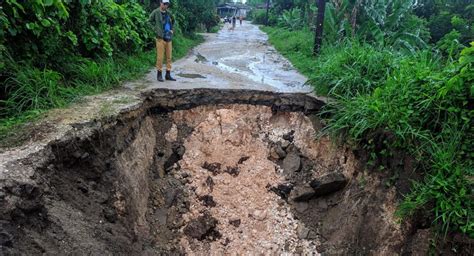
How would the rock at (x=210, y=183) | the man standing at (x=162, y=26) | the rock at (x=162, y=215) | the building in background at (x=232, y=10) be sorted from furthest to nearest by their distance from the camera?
1. the building in background at (x=232, y=10)
2. the man standing at (x=162, y=26)
3. the rock at (x=210, y=183)
4. the rock at (x=162, y=215)

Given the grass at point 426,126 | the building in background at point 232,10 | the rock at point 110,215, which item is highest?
the building in background at point 232,10

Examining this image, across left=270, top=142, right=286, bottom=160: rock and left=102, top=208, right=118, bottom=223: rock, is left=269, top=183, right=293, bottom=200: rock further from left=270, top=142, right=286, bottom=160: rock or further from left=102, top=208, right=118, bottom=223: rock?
left=102, top=208, right=118, bottom=223: rock

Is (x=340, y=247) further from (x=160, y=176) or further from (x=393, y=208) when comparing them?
(x=160, y=176)

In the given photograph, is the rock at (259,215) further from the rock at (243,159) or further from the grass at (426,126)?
the grass at (426,126)

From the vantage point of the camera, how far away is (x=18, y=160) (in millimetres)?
2918

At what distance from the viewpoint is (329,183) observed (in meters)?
4.83

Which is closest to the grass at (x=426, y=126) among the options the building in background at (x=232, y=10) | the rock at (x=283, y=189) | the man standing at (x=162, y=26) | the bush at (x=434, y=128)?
the bush at (x=434, y=128)

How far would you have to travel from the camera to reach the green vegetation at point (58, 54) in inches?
161

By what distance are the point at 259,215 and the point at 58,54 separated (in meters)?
4.09

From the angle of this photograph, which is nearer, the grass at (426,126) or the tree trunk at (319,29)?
the grass at (426,126)

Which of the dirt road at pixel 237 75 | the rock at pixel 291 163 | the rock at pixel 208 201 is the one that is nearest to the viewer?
the rock at pixel 208 201

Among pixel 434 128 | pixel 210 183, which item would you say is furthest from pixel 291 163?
pixel 434 128

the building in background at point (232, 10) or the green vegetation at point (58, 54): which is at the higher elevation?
the building in background at point (232, 10)

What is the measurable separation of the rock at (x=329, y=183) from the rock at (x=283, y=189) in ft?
1.45
